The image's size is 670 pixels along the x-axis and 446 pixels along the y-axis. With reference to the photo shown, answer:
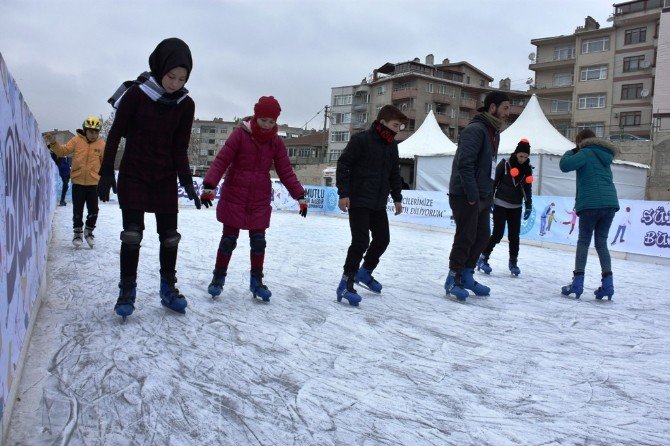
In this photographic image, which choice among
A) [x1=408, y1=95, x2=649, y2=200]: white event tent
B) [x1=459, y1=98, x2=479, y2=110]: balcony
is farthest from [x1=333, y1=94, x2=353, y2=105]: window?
[x1=408, y1=95, x2=649, y2=200]: white event tent

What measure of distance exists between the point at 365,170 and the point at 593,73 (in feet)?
149

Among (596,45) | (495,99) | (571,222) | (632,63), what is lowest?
(571,222)

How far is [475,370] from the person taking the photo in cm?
254

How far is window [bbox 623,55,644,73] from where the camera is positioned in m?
39.1

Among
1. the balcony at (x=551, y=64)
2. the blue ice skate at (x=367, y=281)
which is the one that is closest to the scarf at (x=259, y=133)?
the blue ice skate at (x=367, y=281)

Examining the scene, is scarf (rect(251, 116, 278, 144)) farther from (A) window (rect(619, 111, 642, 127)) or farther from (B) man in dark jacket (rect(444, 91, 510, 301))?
(A) window (rect(619, 111, 642, 127))

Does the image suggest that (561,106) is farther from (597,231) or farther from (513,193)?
(597,231)

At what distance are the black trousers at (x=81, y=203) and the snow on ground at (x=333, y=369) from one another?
1759 millimetres

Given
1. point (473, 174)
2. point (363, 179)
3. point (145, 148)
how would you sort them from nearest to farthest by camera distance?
point (145, 148) < point (363, 179) < point (473, 174)

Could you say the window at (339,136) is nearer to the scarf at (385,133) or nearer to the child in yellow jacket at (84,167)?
the child in yellow jacket at (84,167)

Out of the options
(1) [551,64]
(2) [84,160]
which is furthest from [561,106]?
(2) [84,160]

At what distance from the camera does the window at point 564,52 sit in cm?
4484

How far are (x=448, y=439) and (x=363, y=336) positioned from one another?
50.0 inches

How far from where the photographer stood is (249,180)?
373cm
